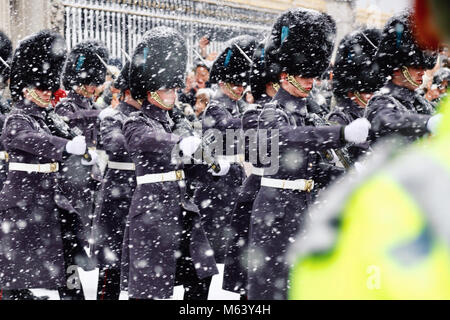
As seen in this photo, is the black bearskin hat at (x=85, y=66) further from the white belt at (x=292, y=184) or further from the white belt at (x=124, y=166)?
the white belt at (x=292, y=184)

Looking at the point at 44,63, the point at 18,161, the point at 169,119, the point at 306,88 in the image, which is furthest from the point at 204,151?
the point at 44,63

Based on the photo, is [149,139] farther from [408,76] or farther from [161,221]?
[408,76]

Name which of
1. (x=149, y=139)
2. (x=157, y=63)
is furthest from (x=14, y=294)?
(x=157, y=63)

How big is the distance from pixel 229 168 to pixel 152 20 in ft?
22.2

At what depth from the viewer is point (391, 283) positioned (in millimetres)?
717

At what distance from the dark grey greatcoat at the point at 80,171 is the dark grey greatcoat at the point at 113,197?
116 centimetres

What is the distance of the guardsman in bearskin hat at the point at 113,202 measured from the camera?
→ 477cm

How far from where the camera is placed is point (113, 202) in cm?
497

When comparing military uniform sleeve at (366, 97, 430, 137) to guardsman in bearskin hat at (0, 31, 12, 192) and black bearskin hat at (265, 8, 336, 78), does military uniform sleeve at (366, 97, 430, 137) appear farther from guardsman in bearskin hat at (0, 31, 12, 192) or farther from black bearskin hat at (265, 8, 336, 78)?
guardsman in bearskin hat at (0, 31, 12, 192)

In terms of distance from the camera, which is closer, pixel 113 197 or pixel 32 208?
pixel 32 208

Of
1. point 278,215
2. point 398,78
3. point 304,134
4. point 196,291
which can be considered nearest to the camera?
point 304,134

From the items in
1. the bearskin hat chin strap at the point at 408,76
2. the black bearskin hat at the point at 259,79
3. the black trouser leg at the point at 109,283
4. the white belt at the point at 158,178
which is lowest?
the black trouser leg at the point at 109,283

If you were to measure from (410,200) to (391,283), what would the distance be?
84mm

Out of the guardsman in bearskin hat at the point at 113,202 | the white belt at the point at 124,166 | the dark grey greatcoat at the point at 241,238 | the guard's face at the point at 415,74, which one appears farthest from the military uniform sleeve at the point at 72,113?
the guard's face at the point at 415,74
